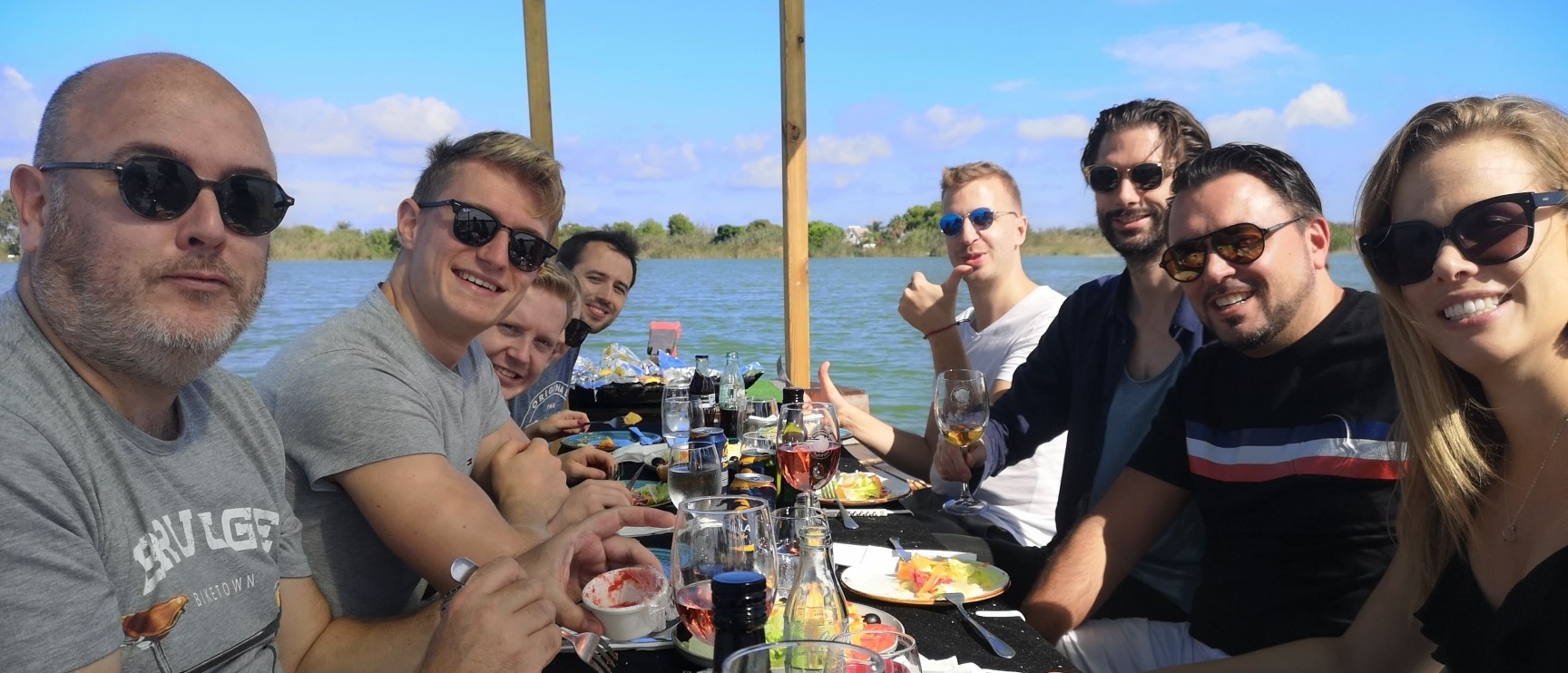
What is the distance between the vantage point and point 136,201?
4.31ft

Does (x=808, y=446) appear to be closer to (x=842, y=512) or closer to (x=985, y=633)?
(x=842, y=512)

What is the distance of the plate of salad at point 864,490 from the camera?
2.50m

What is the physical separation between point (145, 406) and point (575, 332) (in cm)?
314

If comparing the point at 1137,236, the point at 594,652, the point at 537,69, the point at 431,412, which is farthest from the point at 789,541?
the point at 537,69

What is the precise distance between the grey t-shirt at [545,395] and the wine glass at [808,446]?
2.07 meters

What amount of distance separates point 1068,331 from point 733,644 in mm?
2475

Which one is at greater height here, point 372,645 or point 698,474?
point 698,474

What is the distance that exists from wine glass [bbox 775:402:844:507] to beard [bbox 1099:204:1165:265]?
1.45 metres

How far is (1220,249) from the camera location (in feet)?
7.47

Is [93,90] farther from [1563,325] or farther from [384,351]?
[1563,325]

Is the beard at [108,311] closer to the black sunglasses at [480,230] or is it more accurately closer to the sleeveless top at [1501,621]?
the black sunglasses at [480,230]

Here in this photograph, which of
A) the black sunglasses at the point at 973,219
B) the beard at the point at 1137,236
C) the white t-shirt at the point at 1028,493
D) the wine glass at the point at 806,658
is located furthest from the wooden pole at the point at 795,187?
the wine glass at the point at 806,658

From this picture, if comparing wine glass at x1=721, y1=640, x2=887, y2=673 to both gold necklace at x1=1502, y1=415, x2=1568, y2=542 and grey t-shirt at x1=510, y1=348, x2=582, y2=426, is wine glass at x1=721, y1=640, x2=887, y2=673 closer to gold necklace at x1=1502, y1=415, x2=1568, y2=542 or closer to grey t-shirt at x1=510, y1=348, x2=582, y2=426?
gold necklace at x1=1502, y1=415, x2=1568, y2=542

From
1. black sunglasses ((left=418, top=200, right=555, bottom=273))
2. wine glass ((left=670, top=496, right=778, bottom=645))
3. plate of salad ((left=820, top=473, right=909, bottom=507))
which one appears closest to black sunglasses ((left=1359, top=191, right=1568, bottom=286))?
wine glass ((left=670, top=496, right=778, bottom=645))
